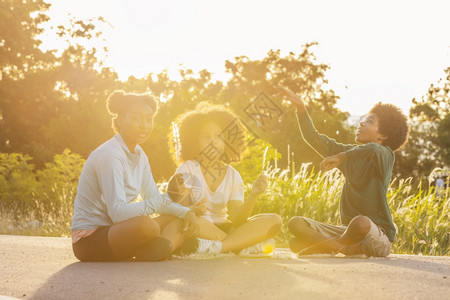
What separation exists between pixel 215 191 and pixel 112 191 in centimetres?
115

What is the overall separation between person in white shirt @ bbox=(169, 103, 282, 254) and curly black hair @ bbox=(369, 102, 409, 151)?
4.56 feet

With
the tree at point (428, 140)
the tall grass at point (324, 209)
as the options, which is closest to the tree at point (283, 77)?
the tree at point (428, 140)

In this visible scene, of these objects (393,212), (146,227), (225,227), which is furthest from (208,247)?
(393,212)

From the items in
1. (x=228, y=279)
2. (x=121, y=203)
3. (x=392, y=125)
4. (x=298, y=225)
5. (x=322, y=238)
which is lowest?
(x=228, y=279)

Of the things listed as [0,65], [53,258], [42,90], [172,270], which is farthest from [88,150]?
[172,270]

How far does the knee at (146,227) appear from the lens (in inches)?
194

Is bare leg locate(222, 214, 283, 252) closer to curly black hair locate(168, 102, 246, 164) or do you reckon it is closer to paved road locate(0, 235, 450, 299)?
paved road locate(0, 235, 450, 299)

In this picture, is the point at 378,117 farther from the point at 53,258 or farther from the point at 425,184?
the point at 425,184

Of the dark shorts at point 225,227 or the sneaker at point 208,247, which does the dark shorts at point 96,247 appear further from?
the dark shorts at point 225,227

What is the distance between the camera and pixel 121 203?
16.3 ft

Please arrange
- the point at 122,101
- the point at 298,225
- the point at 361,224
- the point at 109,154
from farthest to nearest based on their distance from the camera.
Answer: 1. the point at 298,225
2. the point at 361,224
3. the point at 122,101
4. the point at 109,154

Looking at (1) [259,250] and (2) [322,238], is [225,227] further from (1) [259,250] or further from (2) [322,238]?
(2) [322,238]

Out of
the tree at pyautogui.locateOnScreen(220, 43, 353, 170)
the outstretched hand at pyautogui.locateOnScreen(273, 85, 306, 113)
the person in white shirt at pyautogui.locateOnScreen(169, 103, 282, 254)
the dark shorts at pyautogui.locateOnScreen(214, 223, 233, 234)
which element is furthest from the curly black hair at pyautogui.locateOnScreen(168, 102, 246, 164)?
the tree at pyautogui.locateOnScreen(220, 43, 353, 170)

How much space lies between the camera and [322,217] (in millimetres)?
8961
